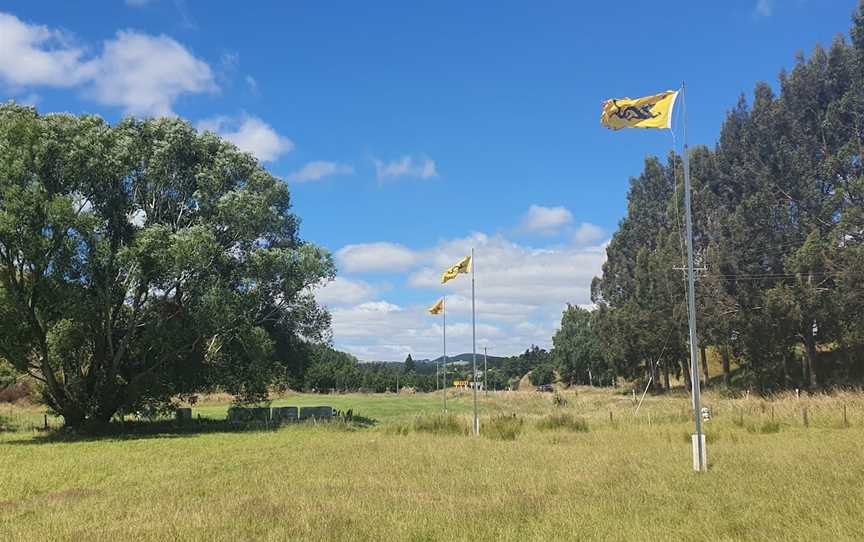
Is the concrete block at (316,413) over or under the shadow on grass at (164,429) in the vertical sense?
over

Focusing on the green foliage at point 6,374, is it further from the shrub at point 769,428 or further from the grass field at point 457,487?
the shrub at point 769,428

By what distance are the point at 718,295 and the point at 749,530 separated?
144 feet

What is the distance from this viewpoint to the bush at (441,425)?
30766 mm

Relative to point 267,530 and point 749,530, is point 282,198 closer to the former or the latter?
point 267,530

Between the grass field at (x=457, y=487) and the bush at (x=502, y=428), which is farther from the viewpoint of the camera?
the bush at (x=502, y=428)

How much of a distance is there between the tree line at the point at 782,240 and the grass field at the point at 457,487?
18265mm

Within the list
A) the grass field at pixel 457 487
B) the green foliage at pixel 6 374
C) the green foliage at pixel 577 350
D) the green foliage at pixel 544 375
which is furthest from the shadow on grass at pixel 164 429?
the green foliage at pixel 544 375

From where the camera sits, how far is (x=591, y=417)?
35594 millimetres

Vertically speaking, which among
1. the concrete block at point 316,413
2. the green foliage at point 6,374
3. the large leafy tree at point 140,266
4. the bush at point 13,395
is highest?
the large leafy tree at point 140,266

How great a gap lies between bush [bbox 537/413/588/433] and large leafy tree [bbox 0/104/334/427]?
1401 centimetres

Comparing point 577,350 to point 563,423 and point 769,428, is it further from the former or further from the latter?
point 769,428

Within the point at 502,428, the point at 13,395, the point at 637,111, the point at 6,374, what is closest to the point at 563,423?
the point at 502,428

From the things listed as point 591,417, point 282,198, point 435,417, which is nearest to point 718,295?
point 591,417

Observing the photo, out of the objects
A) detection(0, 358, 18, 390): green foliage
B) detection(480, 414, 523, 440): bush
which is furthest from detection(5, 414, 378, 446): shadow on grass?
detection(480, 414, 523, 440): bush
